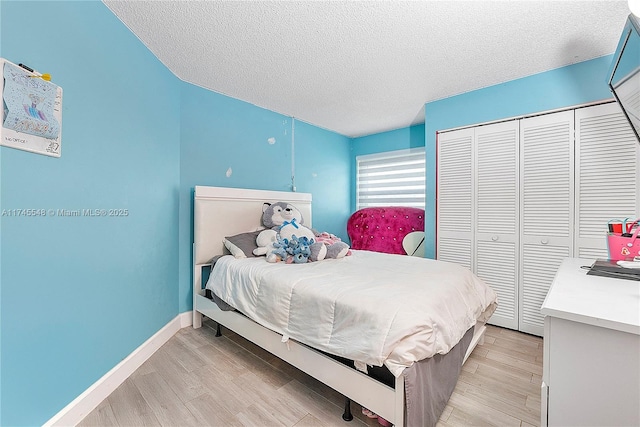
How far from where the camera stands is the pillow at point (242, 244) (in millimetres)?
2428

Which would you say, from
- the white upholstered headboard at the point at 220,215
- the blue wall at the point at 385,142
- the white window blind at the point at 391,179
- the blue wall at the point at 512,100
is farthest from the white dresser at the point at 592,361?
the blue wall at the point at 385,142

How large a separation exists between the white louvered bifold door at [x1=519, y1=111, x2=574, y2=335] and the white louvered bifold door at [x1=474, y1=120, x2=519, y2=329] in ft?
Result: 0.22

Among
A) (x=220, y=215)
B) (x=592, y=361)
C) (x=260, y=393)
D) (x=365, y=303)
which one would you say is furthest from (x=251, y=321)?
(x=592, y=361)

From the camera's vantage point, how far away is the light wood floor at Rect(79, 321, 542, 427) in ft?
4.59

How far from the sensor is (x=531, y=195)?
2379mm

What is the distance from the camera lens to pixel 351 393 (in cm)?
134

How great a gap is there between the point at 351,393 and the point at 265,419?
0.47 meters

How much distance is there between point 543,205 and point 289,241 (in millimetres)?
2181

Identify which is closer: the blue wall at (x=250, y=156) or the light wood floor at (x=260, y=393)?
the light wood floor at (x=260, y=393)

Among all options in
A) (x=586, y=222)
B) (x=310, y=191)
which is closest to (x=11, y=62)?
(x=310, y=191)

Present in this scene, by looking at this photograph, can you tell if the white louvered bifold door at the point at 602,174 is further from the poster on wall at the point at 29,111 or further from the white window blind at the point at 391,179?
the poster on wall at the point at 29,111

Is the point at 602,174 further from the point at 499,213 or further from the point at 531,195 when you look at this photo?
the point at 499,213

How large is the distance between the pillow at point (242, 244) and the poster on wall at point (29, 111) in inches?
54.6

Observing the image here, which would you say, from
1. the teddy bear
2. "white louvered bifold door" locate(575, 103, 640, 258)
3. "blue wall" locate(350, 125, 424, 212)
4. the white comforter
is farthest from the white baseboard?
"white louvered bifold door" locate(575, 103, 640, 258)
